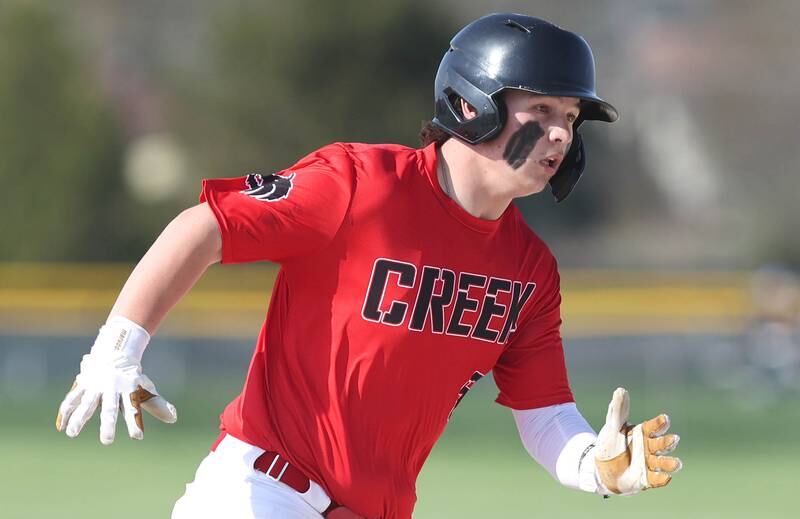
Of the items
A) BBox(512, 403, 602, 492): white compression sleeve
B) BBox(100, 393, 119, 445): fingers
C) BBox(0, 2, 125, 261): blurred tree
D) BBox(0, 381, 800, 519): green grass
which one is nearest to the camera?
BBox(100, 393, 119, 445): fingers

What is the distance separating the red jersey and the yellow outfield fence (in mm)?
14799

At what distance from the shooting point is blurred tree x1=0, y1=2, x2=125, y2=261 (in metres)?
35.5

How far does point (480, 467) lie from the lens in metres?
13.3

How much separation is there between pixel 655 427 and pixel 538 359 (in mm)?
639

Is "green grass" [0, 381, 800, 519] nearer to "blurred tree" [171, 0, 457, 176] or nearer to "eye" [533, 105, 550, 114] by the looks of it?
"eye" [533, 105, 550, 114]

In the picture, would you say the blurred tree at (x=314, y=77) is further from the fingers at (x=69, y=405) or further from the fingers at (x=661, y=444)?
the fingers at (x=69, y=405)

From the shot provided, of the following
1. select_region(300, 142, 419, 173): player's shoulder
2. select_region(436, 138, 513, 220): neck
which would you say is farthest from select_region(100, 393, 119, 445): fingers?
select_region(436, 138, 513, 220): neck

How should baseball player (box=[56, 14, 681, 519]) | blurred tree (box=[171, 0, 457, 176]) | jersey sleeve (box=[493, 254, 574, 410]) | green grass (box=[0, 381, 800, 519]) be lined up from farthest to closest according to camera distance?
blurred tree (box=[171, 0, 457, 176]) < green grass (box=[0, 381, 800, 519]) < jersey sleeve (box=[493, 254, 574, 410]) < baseball player (box=[56, 14, 681, 519])

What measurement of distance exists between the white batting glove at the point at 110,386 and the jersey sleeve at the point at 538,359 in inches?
57.2

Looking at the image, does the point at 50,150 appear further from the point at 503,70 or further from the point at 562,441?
the point at 503,70

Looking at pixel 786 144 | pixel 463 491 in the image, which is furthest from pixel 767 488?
pixel 786 144

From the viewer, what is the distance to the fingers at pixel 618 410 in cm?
441

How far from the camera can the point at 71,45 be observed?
38.8 metres

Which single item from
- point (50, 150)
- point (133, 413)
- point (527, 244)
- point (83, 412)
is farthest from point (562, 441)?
point (50, 150)
